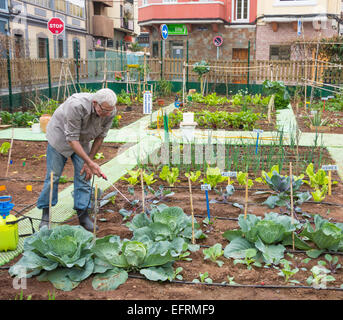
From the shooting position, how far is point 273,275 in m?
2.54

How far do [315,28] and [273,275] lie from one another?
18.6 metres

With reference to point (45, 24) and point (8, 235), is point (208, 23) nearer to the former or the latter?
point (45, 24)

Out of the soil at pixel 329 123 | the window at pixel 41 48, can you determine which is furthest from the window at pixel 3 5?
the soil at pixel 329 123

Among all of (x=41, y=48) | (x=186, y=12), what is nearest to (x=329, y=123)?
(x=186, y=12)

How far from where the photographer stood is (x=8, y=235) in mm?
2859

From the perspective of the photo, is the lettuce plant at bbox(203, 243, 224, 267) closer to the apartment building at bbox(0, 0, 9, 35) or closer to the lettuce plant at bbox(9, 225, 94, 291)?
the lettuce plant at bbox(9, 225, 94, 291)

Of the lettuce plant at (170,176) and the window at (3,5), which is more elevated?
the window at (3,5)

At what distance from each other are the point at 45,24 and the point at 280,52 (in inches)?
525

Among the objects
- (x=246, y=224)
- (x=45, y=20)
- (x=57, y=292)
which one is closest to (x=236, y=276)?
(x=246, y=224)

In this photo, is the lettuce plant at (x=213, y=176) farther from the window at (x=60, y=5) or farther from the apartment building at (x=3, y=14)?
the window at (x=60, y=5)

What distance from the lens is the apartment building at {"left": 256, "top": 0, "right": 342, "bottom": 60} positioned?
60.7 feet

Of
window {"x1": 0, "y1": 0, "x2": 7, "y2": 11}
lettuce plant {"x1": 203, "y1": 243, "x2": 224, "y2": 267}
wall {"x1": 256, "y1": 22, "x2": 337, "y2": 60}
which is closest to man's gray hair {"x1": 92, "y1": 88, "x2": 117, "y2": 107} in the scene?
lettuce plant {"x1": 203, "y1": 243, "x2": 224, "y2": 267}

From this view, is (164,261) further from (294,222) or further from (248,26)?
(248,26)

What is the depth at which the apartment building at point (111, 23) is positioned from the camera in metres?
31.4
